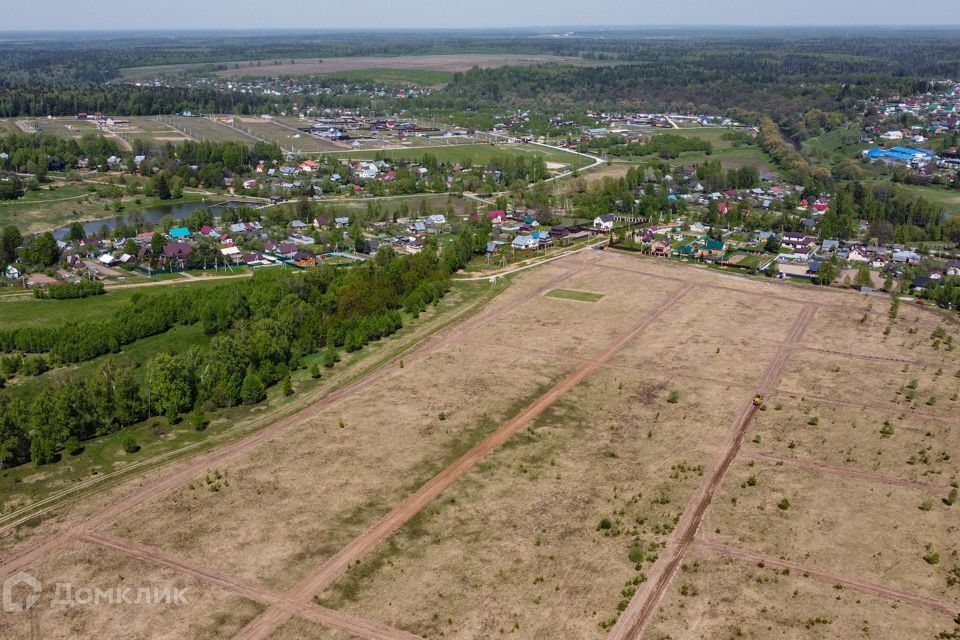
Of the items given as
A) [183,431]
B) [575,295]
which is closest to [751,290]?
[575,295]

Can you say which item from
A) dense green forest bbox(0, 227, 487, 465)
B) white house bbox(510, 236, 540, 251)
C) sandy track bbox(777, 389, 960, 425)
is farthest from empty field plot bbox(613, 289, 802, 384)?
white house bbox(510, 236, 540, 251)

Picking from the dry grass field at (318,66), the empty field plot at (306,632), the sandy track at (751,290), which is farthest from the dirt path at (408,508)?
the dry grass field at (318,66)

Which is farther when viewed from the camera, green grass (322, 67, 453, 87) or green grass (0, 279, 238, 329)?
green grass (322, 67, 453, 87)

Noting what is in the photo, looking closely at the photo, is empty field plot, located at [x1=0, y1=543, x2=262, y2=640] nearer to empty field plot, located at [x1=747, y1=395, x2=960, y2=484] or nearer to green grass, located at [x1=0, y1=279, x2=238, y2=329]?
empty field plot, located at [x1=747, y1=395, x2=960, y2=484]

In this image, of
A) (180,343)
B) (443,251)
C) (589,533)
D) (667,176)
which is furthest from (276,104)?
(589,533)

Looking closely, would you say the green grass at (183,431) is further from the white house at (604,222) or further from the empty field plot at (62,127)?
the empty field plot at (62,127)
